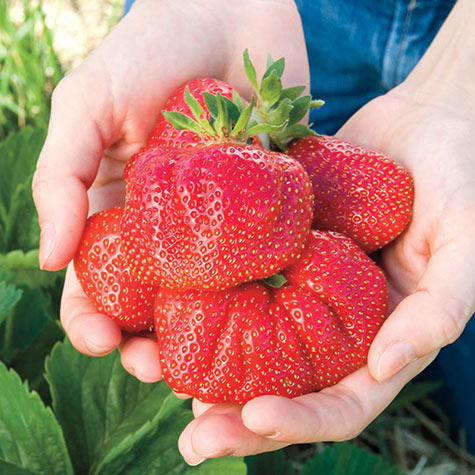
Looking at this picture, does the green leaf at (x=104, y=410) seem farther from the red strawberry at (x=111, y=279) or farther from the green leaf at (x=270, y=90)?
the green leaf at (x=270, y=90)

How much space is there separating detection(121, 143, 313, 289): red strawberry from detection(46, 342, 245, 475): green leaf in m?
0.31

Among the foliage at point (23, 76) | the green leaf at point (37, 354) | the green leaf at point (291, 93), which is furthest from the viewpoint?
the foliage at point (23, 76)

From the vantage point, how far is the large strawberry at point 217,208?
922 mm

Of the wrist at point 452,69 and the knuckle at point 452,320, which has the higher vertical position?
the wrist at point 452,69

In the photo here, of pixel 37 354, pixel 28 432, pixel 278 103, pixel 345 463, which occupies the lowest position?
pixel 345 463

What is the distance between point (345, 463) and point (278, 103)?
69 cm

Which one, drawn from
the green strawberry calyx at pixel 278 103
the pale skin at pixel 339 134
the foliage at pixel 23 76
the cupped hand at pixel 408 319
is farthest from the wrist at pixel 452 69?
the foliage at pixel 23 76

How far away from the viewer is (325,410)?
0.91 metres

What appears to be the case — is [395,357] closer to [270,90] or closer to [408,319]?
[408,319]

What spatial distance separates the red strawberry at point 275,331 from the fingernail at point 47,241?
19cm

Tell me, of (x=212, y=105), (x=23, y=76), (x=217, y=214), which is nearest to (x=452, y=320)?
(x=217, y=214)

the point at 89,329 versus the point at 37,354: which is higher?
the point at 89,329

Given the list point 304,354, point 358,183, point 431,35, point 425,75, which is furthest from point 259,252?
point 431,35

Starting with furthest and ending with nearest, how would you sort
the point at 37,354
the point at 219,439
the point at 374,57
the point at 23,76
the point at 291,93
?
the point at 23,76, the point at 374,57, the point at 37,354, the point at 291,93, the point at 219,439
